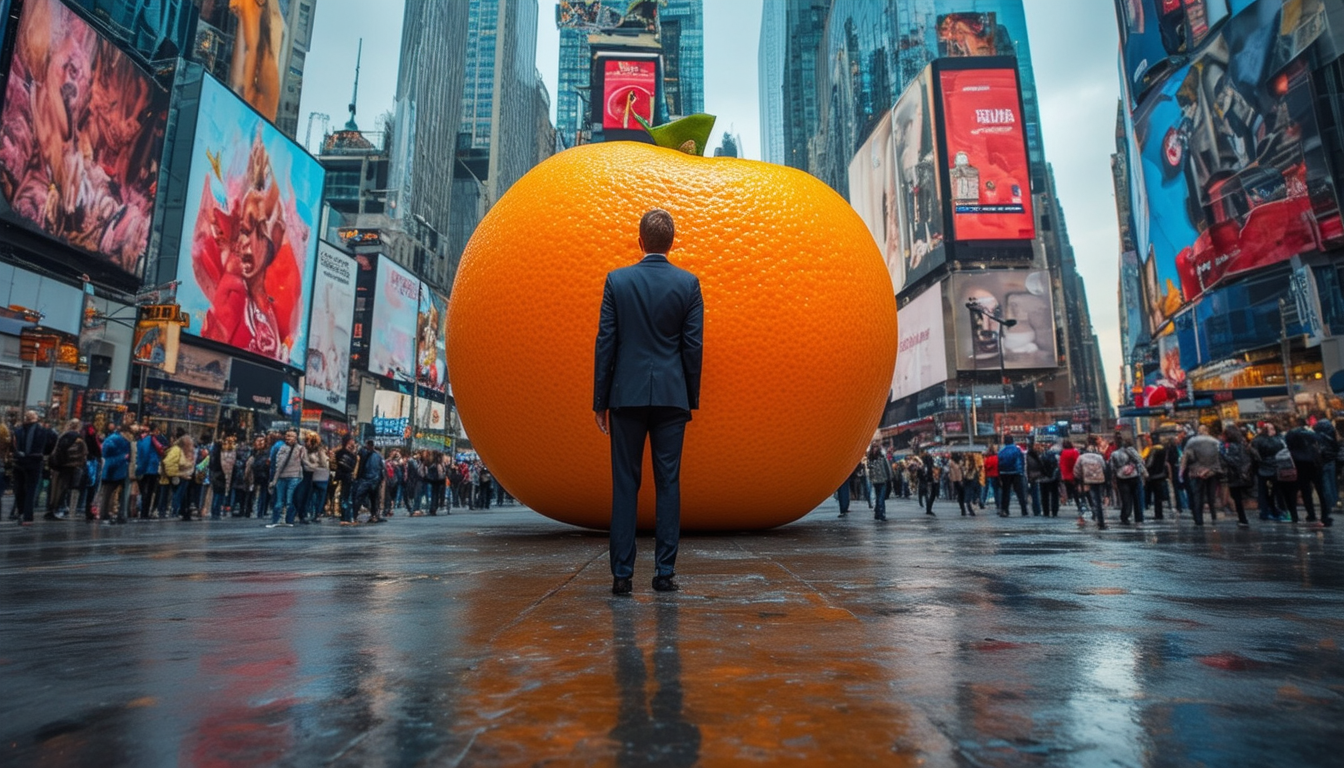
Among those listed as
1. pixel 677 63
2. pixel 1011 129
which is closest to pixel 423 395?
pixel 1011 129

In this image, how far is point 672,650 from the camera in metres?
1.71

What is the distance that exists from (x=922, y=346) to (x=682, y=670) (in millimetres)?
65613

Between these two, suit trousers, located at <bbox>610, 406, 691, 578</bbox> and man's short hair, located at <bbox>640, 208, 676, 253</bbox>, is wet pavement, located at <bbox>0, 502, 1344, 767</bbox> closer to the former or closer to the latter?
suit trousers, located at <bbox>610, 406, 691, 578</bbox>

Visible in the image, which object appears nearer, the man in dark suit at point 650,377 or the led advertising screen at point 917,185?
the man in dark suit at point 650,377

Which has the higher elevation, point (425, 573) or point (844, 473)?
point (844, 473)

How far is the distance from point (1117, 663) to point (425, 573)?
2984 mm

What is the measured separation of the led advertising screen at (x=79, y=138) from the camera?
22625 millimetres

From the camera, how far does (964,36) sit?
73.5 metres

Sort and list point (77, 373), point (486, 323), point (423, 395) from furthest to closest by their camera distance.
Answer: point (423, 395)
point (77, 373)
point (486, 323)

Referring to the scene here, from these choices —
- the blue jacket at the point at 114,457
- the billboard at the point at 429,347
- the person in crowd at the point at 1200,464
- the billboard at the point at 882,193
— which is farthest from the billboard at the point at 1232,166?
the billboard at the point at 429,347

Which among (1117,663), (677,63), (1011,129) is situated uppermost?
(677,63)

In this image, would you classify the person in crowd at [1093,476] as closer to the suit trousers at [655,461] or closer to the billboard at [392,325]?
the suit trousers at [655,461]

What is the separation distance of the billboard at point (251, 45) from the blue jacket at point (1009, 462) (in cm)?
3862

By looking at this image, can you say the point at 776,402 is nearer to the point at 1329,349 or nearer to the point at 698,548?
the point at 698,548
